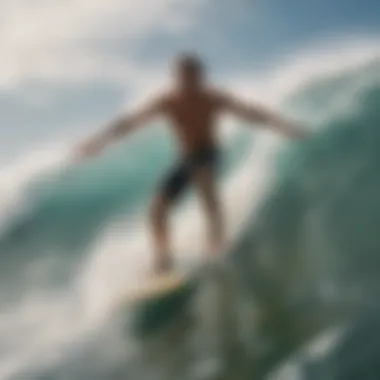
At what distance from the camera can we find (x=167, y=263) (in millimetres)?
1514

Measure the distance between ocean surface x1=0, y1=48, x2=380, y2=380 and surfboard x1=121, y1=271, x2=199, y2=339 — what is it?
0.06 feet

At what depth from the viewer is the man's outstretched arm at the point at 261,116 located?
1532 mm

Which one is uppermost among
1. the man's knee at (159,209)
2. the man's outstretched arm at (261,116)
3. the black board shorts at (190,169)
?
the man's outstretched arm at (261,116)

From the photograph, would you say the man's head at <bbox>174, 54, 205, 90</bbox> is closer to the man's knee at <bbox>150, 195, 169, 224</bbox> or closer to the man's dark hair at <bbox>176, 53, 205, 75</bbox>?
the man's dark hair at <bbox>176, 53, 205, 75</bbox>

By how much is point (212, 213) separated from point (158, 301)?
0.52ft

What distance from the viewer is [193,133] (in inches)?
60.4

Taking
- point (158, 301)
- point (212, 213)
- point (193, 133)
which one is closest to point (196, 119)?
point (193, 133)

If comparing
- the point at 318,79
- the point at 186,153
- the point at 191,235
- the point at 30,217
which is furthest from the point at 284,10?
the point at 30,217

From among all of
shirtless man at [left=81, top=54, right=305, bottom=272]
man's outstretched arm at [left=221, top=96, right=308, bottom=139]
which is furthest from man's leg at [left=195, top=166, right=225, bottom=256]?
man's outstretched arm at [left=221, top=96, right=308, bottom=139]

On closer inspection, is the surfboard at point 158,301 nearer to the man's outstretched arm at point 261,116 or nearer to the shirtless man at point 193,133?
the shirtless man at point 193,133

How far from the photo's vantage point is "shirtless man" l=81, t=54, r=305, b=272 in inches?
59.8

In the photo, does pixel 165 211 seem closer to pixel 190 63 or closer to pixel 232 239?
pixel 232 239

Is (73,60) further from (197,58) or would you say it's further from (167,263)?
(167,263)

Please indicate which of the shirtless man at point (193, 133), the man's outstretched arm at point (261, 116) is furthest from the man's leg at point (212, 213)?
the man's outstretched arm at point (261, 116)
